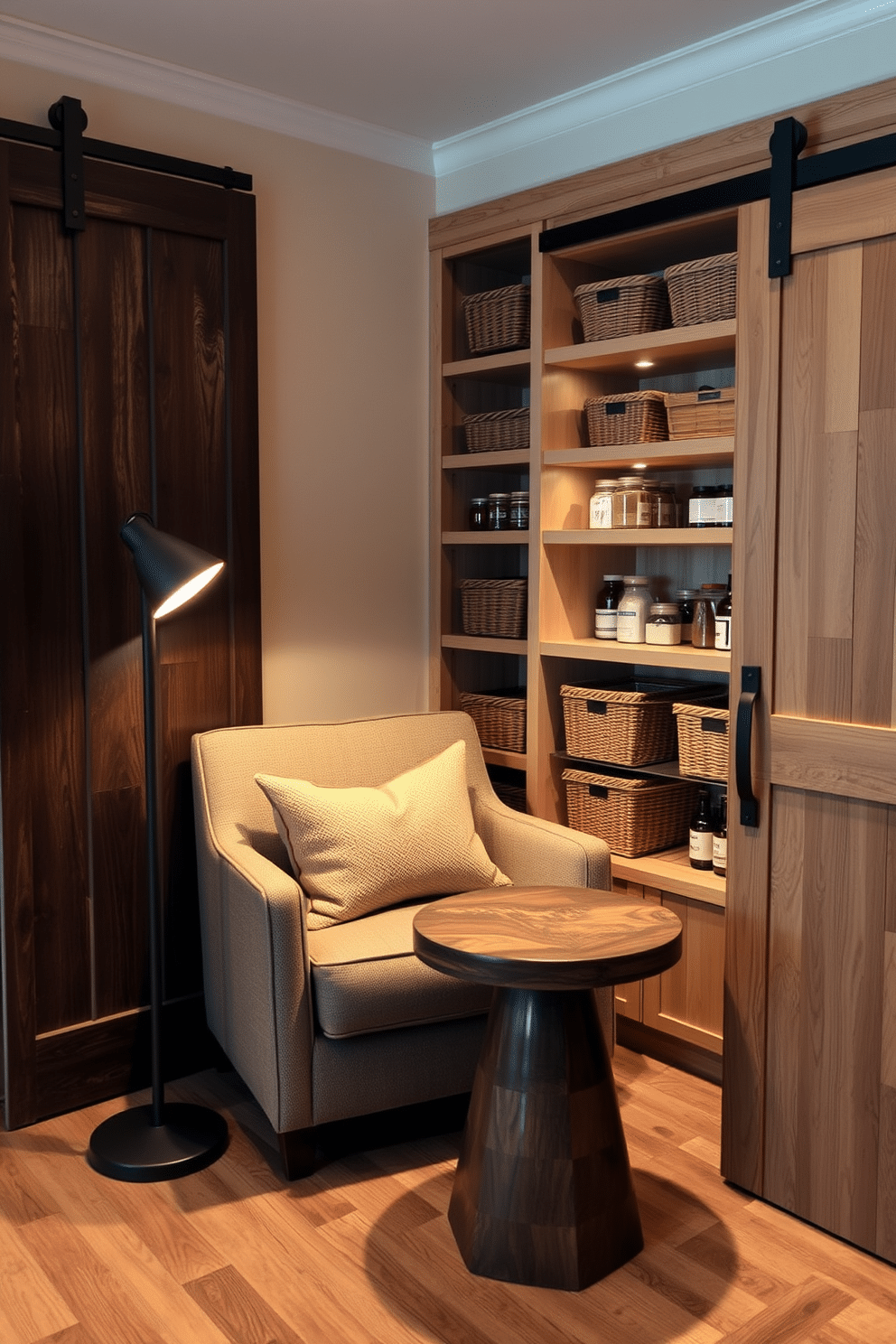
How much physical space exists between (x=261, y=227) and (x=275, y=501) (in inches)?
28.1

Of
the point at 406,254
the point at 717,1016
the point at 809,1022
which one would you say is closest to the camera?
the point at 809,1022

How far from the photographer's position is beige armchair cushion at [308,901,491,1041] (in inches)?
94.1

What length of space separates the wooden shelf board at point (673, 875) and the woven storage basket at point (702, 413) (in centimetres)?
109

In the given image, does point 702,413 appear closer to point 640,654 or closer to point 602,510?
point 602,510

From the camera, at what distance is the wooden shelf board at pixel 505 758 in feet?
10.9

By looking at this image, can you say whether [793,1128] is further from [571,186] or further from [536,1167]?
[571,186]

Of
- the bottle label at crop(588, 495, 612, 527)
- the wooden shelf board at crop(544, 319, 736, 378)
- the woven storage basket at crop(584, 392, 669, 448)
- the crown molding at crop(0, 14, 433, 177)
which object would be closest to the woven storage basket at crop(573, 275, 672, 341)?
the wooden shelf board at crop(544, 319, 736, 378)

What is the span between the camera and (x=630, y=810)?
305cm

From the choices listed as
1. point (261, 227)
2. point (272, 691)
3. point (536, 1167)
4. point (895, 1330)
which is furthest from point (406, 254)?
point (895, 1330)

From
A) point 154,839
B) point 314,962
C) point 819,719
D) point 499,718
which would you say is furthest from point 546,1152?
point 499,718

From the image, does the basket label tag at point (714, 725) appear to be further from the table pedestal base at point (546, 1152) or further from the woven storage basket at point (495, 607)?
the table pedestal base at point (546, 1152)

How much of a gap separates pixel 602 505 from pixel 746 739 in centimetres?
97

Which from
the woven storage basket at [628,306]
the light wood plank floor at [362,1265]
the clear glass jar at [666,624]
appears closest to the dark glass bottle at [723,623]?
the clear glass jar at [666,624]

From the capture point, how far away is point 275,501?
10.3 ft
